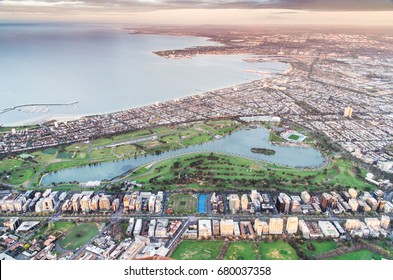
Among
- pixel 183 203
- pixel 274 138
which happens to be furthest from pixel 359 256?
pixel 274 138

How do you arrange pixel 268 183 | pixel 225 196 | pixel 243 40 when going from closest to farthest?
pixel 225 196, pixel 268 183, pixel 243 40

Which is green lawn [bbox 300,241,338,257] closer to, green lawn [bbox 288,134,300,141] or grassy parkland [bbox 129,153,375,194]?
grassy parkland [bbox 129,153,375,194]

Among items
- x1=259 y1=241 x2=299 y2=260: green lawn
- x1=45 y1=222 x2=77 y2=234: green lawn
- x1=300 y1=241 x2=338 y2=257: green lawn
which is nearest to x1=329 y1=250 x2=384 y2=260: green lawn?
x1=300 y1=241 x2=338 y2=257: green lawn

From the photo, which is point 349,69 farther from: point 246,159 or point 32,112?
point 32,112

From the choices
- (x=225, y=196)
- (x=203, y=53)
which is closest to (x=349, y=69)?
→ (x=203, y=53)

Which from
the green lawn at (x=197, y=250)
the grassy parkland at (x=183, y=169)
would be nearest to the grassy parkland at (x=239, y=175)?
the grassy parkland at (x=183, y=169)

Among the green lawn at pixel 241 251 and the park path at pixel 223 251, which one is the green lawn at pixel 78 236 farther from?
the green lawn at pixel 241 251
